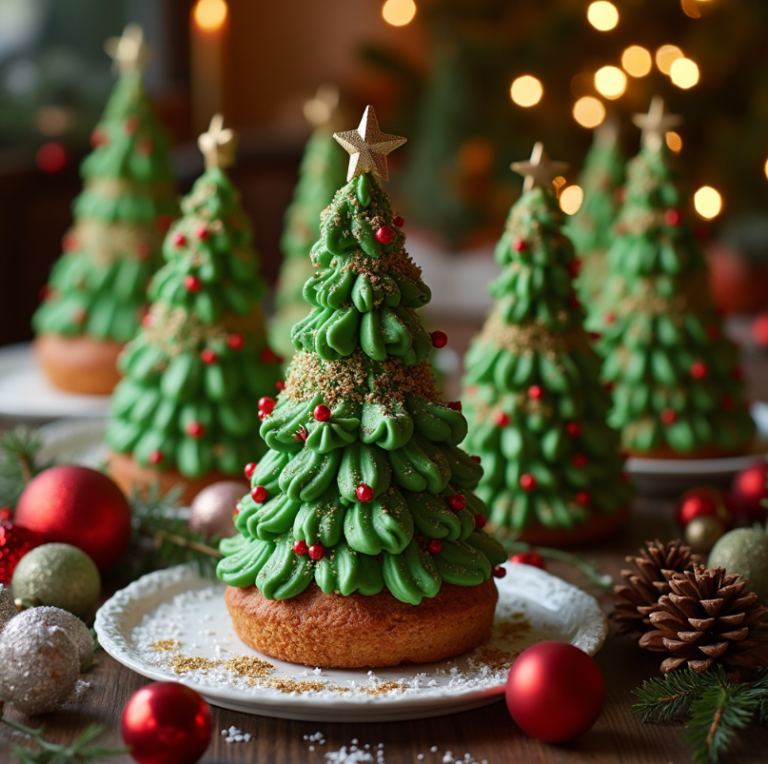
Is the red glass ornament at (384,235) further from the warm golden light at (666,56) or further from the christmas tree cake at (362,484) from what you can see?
the warm golden light at (666,56)

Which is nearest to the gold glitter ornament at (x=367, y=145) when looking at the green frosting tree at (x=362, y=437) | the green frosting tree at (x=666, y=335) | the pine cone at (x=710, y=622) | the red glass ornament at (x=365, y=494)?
the green frosting tree at (x=362, y=437)

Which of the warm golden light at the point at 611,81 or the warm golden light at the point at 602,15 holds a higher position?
the warm golden light at the point at 602,15

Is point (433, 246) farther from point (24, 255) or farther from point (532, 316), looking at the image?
point (532, 316)

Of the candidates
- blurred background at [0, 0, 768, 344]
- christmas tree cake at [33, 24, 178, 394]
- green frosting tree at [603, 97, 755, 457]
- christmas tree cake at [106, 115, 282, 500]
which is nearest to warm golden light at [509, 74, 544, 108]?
blurred background at [0, 0, 768, 344]

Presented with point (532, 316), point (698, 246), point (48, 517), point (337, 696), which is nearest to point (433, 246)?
point (698, 246)

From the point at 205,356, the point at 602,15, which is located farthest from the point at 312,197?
the point at 602,15

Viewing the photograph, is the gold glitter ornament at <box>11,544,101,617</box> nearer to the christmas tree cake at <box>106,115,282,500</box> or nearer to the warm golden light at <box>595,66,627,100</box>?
the christmas tree cake at <box>106,115,282,500</box>
